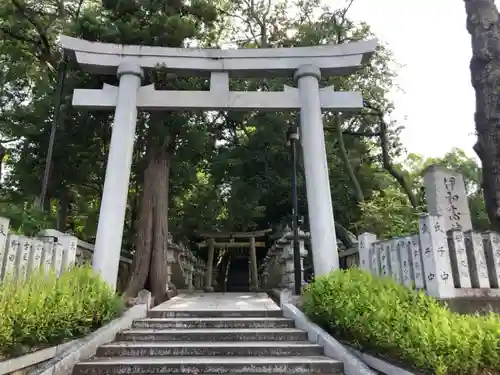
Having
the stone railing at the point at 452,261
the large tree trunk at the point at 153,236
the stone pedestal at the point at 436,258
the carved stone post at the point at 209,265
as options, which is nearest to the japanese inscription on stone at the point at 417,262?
the stone railing at the point at 452,261

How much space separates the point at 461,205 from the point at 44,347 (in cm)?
601

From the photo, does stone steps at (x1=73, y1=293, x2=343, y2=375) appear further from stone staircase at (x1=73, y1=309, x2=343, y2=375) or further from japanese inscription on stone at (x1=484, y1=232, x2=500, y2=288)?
japanese inscription on stone at (x1=484, y1=232, x2=500, y2=288)

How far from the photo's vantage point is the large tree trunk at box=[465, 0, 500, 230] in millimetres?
6176

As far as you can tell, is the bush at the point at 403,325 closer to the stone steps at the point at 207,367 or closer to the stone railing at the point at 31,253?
the stone steps at the point at 207,367

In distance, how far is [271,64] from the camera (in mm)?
8648

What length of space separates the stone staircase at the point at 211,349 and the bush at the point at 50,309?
45cm

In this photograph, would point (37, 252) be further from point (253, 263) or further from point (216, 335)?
point (253, 263)

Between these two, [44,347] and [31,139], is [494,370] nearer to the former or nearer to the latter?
[44,347]

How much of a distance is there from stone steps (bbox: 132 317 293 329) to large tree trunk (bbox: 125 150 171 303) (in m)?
2.32

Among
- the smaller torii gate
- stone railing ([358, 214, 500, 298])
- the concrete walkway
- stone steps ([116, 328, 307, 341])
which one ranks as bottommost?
stone steps ([116, 328, 307, 341])

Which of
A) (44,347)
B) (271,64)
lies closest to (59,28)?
(271,64)

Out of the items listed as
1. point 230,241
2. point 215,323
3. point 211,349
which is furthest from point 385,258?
point 230,241

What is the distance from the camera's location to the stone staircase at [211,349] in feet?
14.3

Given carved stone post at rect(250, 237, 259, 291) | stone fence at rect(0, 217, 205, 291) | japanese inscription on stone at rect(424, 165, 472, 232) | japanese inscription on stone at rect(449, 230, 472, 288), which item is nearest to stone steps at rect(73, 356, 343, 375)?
stone fence at rect(0, 217, 205, 291)
